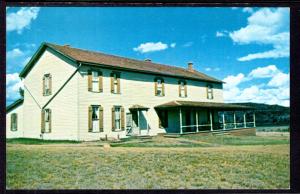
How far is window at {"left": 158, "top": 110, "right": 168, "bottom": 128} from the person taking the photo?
27328 millimetres

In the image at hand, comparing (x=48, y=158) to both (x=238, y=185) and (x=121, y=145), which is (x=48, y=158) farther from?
(x=238, y=185)

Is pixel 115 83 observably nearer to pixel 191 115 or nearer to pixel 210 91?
pixel 191 115

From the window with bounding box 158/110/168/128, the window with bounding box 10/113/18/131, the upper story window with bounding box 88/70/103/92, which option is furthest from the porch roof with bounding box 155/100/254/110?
the window with bounding box 10/113/18/131

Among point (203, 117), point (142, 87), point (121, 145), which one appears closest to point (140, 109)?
point (142, 87)

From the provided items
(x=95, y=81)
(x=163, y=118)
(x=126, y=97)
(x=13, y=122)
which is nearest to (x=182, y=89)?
(x=163, y=118)

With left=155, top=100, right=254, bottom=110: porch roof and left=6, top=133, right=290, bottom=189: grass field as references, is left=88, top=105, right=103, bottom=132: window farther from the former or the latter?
left=155, top=100, right=254, bottom=110: porch roof

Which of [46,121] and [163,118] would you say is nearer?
[46,121]

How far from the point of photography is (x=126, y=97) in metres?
24.1

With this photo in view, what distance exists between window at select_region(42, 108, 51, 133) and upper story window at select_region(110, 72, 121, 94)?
12.8 ft

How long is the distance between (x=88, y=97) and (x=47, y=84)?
260 centimetres

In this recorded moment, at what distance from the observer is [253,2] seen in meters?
12.2

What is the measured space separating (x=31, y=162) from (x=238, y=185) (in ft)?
25.8

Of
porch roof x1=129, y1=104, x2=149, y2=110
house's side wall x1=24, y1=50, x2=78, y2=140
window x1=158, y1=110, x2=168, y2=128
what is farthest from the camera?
window x1=158, y1=110, x2=168, y2=128

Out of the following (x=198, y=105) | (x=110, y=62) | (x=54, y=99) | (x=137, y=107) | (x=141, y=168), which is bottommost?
(x=141, y=168)
